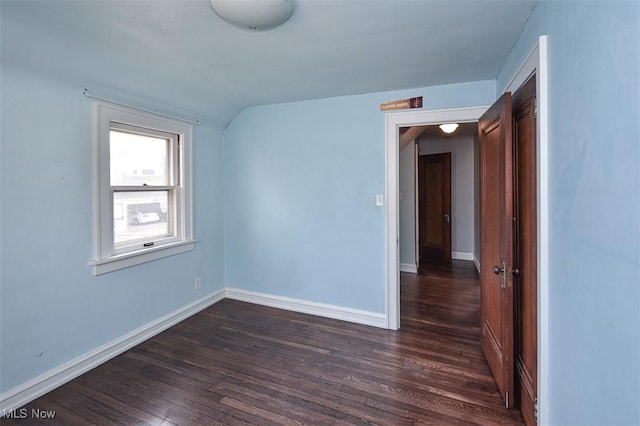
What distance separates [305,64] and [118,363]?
2.86 m

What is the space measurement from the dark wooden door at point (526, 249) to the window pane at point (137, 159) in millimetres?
3119

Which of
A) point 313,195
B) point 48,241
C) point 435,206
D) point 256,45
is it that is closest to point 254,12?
point 256,45

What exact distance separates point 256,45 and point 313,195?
1651mm

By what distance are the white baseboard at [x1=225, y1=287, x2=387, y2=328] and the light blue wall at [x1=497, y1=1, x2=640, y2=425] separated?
180 centimetres

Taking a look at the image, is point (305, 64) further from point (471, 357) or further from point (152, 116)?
point (471, 357)

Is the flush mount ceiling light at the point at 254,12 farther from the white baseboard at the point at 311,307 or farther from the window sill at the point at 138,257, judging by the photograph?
the white baseboard at the point at 311,307

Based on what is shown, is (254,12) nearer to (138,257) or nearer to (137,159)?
(137,159)

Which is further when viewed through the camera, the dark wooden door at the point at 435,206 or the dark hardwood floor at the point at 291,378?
the dark wooden door at the point at 435,206

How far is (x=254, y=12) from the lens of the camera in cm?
153

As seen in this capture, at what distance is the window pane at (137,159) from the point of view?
8.63ft

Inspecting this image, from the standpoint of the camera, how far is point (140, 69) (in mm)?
2312

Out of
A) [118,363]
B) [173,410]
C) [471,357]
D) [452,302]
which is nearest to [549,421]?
[471,357]

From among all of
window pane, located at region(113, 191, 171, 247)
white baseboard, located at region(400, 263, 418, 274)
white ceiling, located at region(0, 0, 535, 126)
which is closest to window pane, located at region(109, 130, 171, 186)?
window pane, located at region(113, 191, 171, 247)

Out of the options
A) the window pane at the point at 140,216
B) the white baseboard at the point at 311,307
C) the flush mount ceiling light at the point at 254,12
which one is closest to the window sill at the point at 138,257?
the window pane at the point at 140,216
